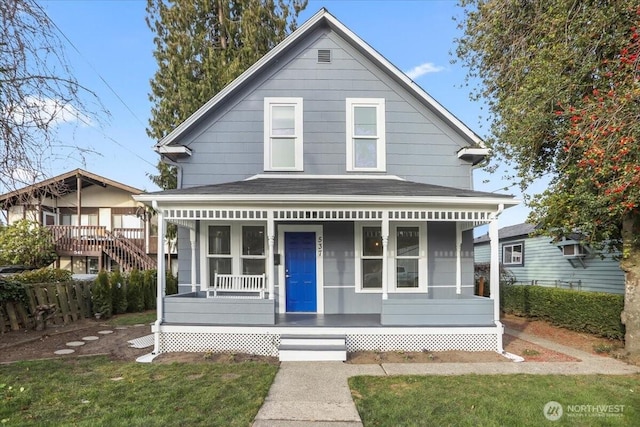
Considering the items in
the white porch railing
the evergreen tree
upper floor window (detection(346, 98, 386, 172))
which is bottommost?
the white porch railing

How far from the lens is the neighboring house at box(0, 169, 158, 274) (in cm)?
1841

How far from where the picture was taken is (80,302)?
10.6 meters

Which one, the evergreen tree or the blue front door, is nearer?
the blue front door

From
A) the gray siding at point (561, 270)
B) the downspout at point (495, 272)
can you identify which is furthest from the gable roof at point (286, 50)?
the gray siding at point (561, 270)

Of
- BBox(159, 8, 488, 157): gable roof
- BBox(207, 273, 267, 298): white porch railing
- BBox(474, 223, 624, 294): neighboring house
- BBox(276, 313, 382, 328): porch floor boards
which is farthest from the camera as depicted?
BBox(474, 223, 624, 294): neighboring house

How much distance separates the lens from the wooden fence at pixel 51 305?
8734 millimetres

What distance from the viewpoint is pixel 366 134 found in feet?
30.7

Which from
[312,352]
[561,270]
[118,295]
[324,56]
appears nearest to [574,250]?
[561,270]

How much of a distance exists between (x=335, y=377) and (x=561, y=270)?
44.5ft

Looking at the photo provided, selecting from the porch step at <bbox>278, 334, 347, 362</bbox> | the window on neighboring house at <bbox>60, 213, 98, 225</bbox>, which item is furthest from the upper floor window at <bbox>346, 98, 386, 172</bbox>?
the window on neighboring house at <bbox>60, 213, 98, 225</bbox>

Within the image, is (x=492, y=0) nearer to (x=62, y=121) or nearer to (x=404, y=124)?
(x=404, y=124)

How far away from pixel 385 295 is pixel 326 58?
6005mm

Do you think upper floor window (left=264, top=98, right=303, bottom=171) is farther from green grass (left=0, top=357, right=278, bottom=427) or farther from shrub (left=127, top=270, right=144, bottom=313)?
shrub (left=127, top=270, right=144, bottom=313)

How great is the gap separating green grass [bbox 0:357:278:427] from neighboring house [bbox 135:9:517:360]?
2239 millimetres
